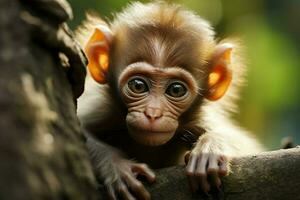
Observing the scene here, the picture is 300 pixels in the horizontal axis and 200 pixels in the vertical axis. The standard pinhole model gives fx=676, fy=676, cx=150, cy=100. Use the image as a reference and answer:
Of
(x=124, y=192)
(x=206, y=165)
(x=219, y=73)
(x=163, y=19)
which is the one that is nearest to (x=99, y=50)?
(x=163, y=19)

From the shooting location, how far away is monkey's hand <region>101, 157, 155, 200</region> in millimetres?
3639

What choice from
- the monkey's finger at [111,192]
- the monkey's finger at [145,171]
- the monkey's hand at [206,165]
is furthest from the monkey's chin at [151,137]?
the monkey's finger at [111,192]

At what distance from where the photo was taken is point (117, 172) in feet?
13.4

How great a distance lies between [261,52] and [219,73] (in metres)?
6.22

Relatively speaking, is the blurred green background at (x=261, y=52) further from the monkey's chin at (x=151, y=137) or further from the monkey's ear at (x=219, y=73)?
the monkey's chin at (x=151, y=137)

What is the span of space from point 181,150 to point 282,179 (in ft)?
5.77

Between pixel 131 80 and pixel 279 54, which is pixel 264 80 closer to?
pixel 279 54

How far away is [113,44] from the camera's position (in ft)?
17.7

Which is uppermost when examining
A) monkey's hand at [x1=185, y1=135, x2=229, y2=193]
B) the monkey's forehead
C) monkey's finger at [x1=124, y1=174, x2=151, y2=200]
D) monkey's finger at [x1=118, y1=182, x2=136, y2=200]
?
the monkey's forehead

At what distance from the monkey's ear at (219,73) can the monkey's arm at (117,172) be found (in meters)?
1.17

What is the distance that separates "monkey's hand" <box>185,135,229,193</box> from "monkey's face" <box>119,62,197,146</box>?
0.98 ft

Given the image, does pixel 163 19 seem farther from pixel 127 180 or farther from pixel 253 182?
pixel 253 182

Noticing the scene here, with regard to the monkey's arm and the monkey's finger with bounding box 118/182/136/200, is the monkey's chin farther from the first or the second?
the monkey's finger with bounding box 118/182/136/200

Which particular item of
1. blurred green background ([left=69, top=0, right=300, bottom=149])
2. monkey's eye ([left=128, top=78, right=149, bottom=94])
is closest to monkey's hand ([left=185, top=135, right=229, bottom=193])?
monkey's eye ([left=128, top=78, right=149, bottom=94])
